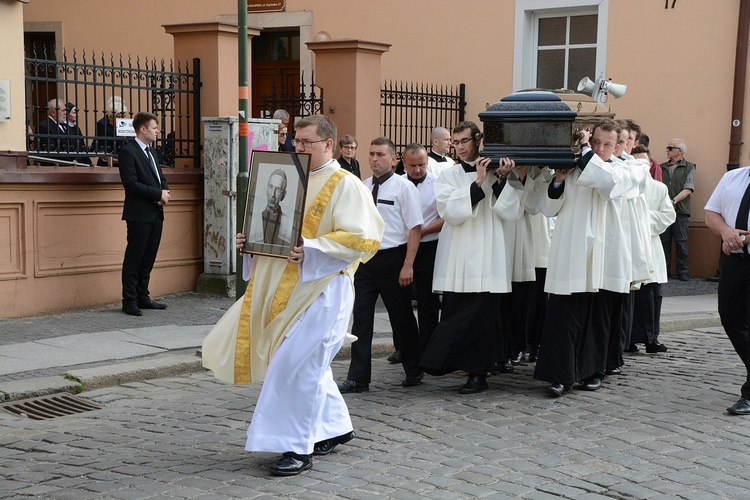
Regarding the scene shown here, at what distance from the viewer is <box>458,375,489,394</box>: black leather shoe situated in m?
7.53

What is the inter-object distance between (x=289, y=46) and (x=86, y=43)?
12.7ft

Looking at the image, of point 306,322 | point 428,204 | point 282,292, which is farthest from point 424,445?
point 428,204

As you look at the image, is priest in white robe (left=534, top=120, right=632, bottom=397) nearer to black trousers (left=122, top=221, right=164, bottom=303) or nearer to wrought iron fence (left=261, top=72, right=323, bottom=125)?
black trousers (left=122, top=221, right=164, bottom=303)

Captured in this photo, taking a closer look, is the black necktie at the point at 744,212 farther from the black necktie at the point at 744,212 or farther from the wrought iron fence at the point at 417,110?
the wrought iron fence at the point at 417,110

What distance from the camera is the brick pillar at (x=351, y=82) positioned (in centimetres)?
1330

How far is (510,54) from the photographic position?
16.1 metres

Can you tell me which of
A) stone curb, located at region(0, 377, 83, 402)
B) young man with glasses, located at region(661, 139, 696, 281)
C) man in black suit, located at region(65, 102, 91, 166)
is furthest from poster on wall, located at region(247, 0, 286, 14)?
stone curb, located at region(0, 377, 83, 402)

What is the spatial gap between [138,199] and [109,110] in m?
1.99

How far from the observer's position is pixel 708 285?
1395 cm

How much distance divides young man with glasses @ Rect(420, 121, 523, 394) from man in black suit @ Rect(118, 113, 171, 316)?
3.67 m

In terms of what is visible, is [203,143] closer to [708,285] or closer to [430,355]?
[430,355]

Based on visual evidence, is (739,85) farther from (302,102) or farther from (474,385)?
(474,385)

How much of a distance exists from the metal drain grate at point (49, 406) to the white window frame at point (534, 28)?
10.1m

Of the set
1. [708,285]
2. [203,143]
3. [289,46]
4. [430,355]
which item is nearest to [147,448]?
[430,355]
